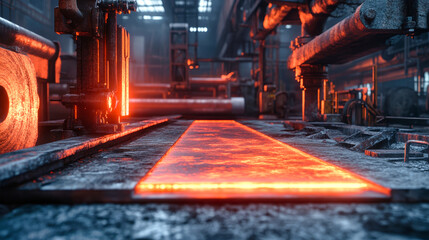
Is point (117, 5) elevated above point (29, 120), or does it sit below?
above

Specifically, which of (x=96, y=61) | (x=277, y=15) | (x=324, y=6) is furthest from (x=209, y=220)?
(x=277, y=15)

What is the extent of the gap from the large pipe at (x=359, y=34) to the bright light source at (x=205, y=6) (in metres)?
15.3

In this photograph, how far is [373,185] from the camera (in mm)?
1454

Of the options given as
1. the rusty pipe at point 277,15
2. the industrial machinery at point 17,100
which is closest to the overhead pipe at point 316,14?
the rusty pipe at point 277,15

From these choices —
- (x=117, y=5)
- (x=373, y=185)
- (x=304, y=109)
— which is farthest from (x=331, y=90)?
(x=373, y=185)

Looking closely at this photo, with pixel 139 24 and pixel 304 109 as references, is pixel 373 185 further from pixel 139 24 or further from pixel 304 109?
pixel 139 24

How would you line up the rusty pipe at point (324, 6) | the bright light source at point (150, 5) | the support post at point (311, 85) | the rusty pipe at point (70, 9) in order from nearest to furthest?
the rusty pipe at point (70, 9), the rusty pipe at point (324, 6), the support post at point (311, 85), the bright light source at point (150, 5)

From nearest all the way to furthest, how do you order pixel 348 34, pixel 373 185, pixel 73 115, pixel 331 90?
pixel 373 185, pixel 73 115, pixel 348 34, pixel 331 90

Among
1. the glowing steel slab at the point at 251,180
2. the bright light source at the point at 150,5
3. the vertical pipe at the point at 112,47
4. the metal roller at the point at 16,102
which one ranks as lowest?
the glowing steel slab at the point at 251,180

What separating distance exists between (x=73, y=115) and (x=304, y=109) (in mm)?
4860

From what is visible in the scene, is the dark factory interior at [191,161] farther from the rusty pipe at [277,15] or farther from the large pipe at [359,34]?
the rusty pipe at [277,15]

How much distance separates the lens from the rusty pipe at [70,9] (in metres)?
2.94

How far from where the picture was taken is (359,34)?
388 cm

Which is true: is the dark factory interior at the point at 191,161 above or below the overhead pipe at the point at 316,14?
below
